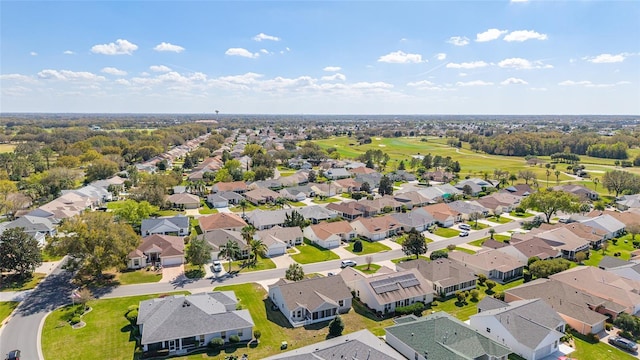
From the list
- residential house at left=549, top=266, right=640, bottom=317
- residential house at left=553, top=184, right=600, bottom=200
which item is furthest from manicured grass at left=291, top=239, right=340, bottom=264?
residential house at left=553, top=184, right=600, bottom=200

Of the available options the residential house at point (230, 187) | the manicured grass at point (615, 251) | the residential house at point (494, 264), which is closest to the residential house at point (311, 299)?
the residential house at point (494, 264)

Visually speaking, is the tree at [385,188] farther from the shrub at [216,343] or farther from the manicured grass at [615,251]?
the shrub at [216,343]

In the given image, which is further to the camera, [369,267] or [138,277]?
[369,267]

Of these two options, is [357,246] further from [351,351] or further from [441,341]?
[351,351]

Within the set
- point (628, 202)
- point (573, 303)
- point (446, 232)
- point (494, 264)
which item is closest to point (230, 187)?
point (446, 232)

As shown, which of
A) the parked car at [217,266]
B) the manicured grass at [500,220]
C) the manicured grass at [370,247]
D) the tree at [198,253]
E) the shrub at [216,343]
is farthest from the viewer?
the manicured grass at [500,220]

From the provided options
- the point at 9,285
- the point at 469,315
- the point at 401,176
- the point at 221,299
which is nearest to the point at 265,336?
the point at 221,299
